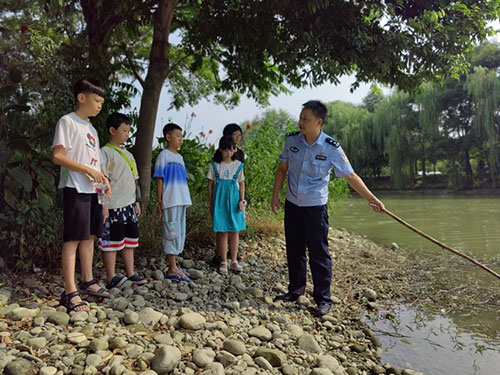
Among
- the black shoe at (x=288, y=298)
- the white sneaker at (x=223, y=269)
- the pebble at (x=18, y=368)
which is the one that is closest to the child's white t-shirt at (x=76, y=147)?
the pebble at (x=18, y=368)

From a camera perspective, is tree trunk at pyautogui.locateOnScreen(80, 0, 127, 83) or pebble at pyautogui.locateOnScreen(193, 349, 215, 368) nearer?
pebble at pyautogui.locateOnScreen(193, 349, 215, 368)

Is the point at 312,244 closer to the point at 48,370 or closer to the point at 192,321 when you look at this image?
the point at 192,321

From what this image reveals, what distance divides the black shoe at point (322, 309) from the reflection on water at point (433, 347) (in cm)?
48

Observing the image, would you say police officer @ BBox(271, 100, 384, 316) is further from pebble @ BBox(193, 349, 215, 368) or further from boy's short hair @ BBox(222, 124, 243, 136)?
pebble @ BBox(193, 349, 215, 368)

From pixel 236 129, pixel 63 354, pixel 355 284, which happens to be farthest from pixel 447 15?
pixel 63 354

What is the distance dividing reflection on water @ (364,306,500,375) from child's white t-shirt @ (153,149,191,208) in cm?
218

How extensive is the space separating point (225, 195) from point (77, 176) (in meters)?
1.85

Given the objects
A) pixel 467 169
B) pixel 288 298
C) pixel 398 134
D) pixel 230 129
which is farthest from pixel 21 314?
pixel 467 169

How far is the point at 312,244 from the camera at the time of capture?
366cm

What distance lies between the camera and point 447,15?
5.19 meters

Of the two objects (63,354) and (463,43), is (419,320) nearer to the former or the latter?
(63,354)

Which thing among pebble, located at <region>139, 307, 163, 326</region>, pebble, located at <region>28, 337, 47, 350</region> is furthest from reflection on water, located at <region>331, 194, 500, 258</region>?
pebble, located at <region>28, 337, 47, 350</region>

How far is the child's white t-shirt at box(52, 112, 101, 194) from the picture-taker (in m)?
2.93

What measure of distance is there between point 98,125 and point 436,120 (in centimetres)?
2712
